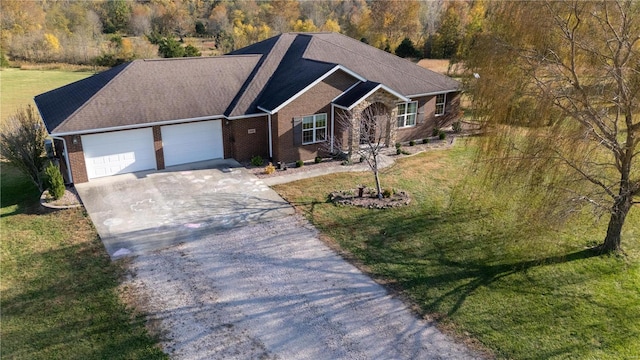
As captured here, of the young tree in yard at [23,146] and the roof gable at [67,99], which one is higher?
the roof gable at [67,99]

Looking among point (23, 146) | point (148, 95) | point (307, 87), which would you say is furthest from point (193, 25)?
point (23, 146)

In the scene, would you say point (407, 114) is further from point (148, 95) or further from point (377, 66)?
point (148, 95)

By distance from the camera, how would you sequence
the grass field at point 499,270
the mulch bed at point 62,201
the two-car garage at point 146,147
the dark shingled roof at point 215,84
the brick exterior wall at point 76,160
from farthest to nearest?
the dark shingled roof at point 215,84 < the two-car garage at point 146,147 < the brick exterior wall at point 76,160 < the mulch bed at point 62,201 < the grass field at point 499,270

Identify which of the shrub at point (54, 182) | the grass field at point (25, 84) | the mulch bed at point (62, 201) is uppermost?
the shrub at point (54, 182)

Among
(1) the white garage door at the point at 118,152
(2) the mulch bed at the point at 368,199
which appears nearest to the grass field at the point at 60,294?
(1) the white garage door at the point at 118,152

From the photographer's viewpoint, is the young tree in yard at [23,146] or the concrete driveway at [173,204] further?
the young tree in yard at [23,146]

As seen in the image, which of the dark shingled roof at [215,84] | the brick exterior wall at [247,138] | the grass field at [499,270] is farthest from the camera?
the brick exterior wall at [247,138]

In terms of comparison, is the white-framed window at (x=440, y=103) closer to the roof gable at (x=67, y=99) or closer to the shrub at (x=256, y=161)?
the shrub at (x=256, y=161)

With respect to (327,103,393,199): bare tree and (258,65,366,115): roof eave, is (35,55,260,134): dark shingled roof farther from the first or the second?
(327,103,393,199): bare tree

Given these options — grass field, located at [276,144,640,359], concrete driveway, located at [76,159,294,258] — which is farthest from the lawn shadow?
concrete driveway, located at [76,159,294,258]
